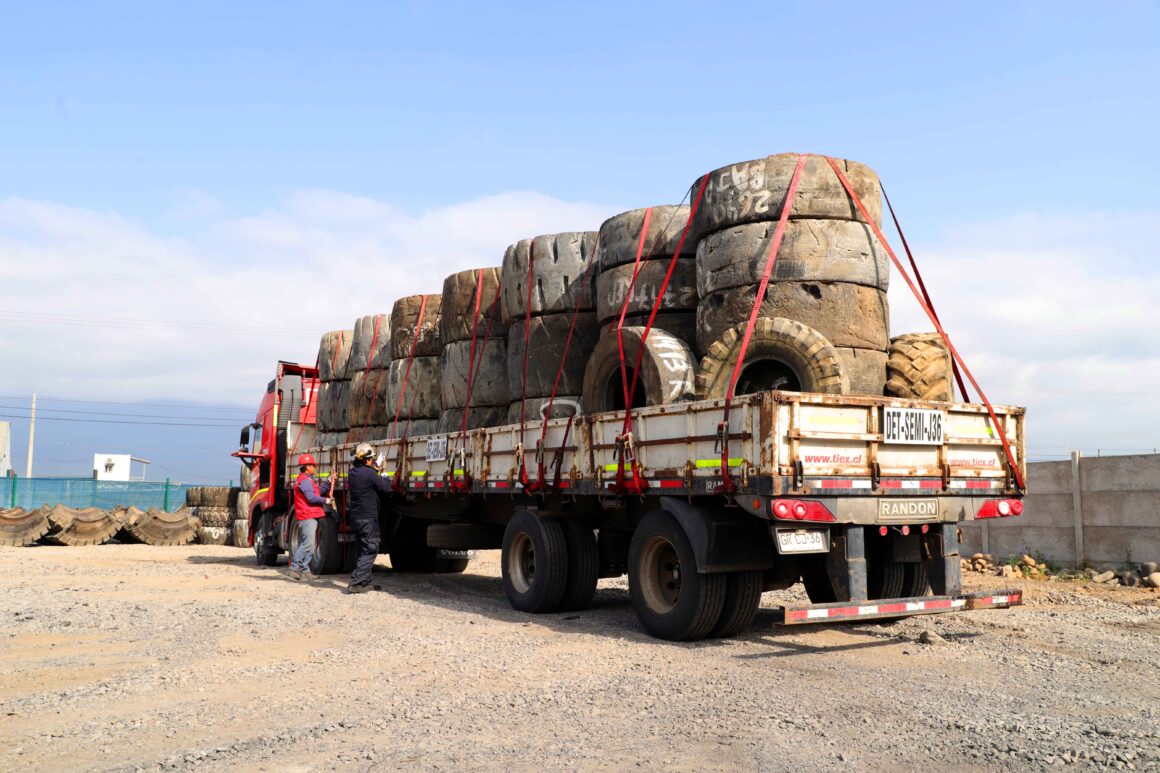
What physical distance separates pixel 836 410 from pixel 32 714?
5.13 metres

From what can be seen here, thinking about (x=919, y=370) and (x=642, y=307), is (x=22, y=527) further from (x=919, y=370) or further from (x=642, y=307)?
(x=919, y=370)

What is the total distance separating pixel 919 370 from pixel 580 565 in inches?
134

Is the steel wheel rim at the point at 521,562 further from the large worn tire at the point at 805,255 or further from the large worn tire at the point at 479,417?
the large worn tire at the point at 805,255

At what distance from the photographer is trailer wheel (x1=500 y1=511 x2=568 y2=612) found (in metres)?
9.18

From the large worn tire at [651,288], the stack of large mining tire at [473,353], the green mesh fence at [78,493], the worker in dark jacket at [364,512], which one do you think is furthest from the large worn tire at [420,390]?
the green mesh fence at [78,493]

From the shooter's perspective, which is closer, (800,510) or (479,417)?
(800,510)

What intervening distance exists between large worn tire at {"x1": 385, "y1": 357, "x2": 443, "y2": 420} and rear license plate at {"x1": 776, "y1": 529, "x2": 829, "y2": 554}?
23.7ft

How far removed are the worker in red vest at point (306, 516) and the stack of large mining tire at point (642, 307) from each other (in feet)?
17.3

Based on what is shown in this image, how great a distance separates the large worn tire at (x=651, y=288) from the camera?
9375 mm

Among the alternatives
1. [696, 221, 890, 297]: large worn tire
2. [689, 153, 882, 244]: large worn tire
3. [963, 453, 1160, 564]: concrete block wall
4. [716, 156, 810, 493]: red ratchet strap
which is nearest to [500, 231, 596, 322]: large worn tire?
[689, 153, 882, 244]: large worn tire

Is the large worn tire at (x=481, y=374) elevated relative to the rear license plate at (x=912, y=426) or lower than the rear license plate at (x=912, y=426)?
elevated

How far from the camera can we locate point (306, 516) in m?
13.5

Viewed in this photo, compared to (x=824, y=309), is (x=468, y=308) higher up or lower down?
higher up

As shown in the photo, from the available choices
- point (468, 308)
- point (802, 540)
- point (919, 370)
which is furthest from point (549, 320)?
point (802, 540)
